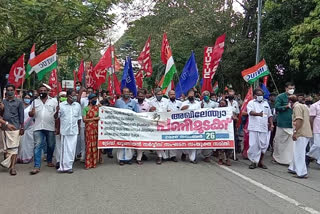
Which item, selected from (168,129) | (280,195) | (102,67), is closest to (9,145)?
(168,129)

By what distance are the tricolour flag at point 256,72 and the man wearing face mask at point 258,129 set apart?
2.63 meters

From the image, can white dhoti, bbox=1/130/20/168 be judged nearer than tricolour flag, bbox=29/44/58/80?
Yes

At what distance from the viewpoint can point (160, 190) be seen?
6258 millimetres

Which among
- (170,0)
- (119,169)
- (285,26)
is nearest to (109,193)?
(119,169)

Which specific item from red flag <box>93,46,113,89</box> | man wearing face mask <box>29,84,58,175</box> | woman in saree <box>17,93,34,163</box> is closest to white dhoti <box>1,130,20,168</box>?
man wearing face mask <box>29,84,58,175</box>

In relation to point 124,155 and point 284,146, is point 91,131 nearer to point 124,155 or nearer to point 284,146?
point 124,155

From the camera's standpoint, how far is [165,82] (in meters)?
10.6

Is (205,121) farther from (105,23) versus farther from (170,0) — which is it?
(170,0)

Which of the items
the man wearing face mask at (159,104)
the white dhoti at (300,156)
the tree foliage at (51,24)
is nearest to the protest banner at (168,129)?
the man wearing face mask at (159,104)

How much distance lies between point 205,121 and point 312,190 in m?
3.15

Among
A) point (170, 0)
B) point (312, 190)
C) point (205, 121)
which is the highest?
point (170, 0)

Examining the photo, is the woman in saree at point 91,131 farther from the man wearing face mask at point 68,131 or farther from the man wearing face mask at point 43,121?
the man wearing face mask at point 43,121

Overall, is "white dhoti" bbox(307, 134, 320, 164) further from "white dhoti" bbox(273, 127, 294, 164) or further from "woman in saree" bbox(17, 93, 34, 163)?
"woman in saree" bbox(17, 93, 34, 163)

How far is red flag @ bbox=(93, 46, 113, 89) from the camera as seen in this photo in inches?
435
